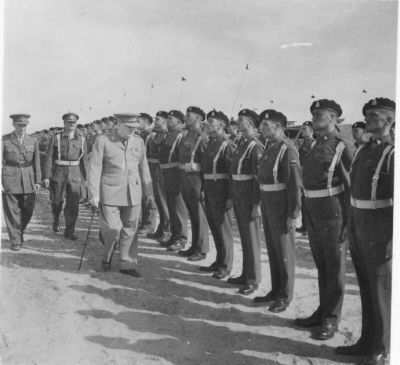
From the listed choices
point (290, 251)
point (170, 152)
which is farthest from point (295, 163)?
point (170, 152)

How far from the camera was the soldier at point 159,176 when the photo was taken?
7.44 m

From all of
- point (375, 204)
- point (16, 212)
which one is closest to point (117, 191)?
point (16, 212)

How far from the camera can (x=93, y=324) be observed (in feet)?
13.1

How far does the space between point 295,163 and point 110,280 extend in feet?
8.58

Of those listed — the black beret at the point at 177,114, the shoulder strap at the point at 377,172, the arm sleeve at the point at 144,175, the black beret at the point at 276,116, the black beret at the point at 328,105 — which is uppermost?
the black beret at the point at 177,114

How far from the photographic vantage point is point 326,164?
384cm

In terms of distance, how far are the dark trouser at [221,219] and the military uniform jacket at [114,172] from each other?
0.95 m

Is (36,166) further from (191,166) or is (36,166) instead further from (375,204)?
(375,204)

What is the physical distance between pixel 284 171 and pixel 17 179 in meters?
3.99

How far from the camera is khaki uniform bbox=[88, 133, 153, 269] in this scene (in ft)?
17.9

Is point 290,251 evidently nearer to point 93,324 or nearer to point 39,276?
point 93,324

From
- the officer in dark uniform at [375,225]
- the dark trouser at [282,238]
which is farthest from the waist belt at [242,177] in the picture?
the officer in dark uniform at [375,225]

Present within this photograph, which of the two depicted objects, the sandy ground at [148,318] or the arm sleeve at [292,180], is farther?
the arm sleeve at [292,180]

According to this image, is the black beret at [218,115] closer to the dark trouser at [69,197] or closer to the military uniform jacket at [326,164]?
the military uniform jacket at [326,164]
